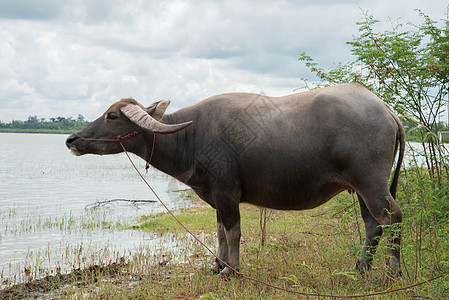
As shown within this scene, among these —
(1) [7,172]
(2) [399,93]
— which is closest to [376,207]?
(2) [399,93]

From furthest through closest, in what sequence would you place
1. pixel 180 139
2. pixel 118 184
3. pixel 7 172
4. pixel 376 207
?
pixel 7 172 → pixel 118 184 → pixel 180 139 → pixel 376 207

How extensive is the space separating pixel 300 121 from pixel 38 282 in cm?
341

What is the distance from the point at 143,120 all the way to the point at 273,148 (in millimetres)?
1297

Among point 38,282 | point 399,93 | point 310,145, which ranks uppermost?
point 399,93

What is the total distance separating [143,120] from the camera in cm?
382

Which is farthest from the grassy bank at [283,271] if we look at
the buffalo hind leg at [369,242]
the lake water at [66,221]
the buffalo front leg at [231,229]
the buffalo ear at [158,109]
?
the buffalo ear at [158,109]

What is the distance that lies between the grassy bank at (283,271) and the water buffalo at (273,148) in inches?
9.1

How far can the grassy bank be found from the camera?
3.24 metres

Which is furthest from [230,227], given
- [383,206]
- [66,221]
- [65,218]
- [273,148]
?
[65,218]

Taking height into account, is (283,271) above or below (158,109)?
below

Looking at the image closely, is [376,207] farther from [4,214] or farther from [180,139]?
[4,214]

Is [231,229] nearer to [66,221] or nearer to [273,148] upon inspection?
[273,148]

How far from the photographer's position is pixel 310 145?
3555mm

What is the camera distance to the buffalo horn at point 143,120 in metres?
3.62
